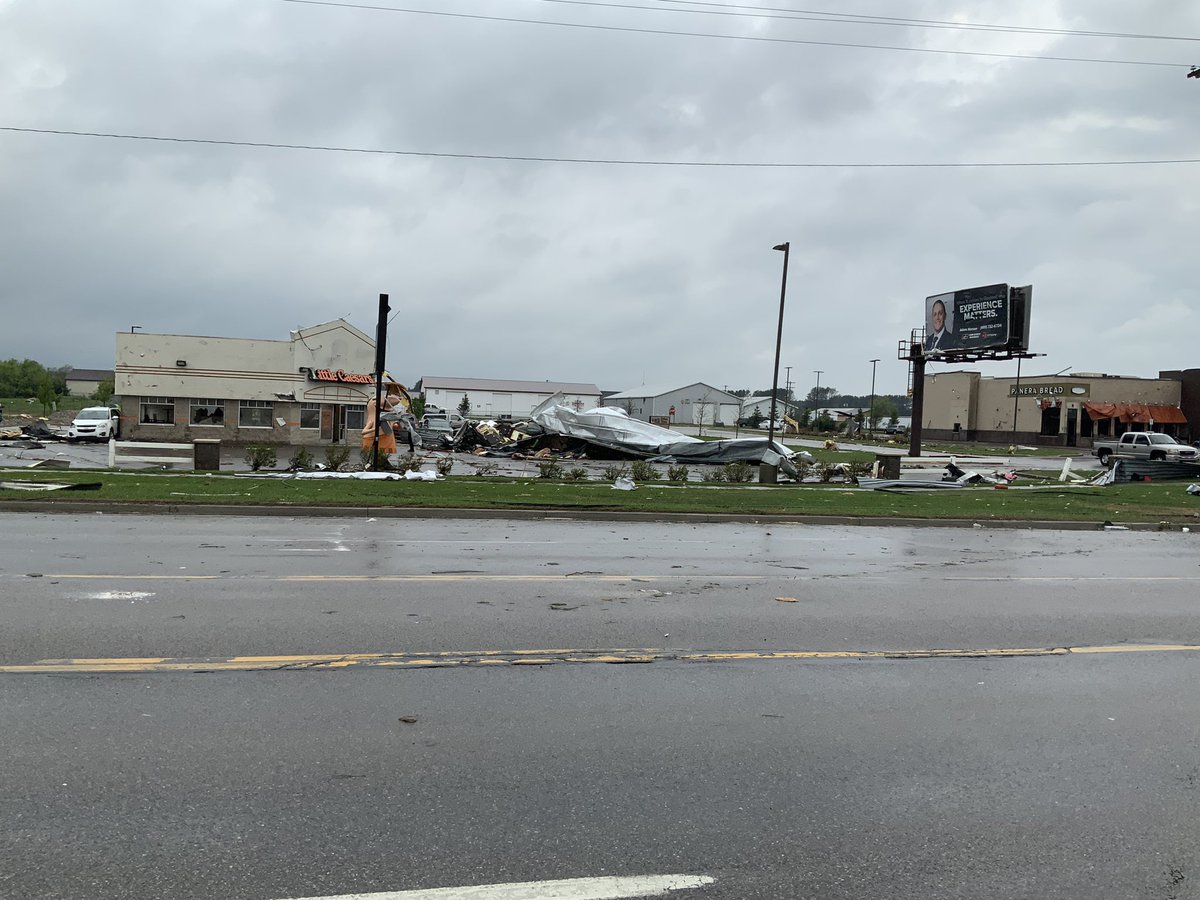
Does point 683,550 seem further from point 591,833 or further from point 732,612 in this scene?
point 591,833

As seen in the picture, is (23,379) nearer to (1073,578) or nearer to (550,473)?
(550,473)

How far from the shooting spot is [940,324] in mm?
57188

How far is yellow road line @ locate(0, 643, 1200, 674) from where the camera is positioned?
5.83 m

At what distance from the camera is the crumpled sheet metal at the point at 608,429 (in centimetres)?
3897

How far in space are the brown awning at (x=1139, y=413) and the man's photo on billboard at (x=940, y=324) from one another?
74.7ft

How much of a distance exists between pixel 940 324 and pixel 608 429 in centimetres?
2831

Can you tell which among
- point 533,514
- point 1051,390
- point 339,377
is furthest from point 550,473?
point 1051,390

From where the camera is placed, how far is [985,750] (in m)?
4.94

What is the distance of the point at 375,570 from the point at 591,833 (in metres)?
6.58

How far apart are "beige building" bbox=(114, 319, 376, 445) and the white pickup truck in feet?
122

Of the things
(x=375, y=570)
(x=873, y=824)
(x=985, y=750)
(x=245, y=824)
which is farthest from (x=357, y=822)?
(x=375, y=570)

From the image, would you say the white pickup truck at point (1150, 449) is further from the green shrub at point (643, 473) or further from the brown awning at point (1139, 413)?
the brown awning at point (1139, 413)

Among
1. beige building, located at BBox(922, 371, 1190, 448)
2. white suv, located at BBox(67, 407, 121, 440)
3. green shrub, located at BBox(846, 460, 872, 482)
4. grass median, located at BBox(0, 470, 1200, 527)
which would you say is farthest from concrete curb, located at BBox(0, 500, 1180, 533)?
beige building, located at BBox(922, 371, 1190, 448)

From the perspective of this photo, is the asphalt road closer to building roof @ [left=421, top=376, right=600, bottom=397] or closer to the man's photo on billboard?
the man's photo on billboard
